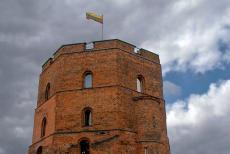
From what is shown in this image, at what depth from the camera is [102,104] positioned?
24875 millimetres

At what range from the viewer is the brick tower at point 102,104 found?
79.2 ft

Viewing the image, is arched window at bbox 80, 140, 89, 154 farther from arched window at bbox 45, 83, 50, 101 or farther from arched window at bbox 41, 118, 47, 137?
arched window at bbox 45, 83, 50, 101

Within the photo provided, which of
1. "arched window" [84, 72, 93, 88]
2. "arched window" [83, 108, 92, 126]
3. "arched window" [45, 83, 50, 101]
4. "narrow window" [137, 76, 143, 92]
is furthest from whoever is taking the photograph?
"arched window" [45, 83, 50, 101]

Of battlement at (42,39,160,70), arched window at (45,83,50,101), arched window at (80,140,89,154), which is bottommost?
arched window at (80,140,89,154)

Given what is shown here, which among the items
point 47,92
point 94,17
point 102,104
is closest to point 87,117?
point 102,104

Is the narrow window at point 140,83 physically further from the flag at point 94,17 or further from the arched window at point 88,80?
the flag at point 94,17

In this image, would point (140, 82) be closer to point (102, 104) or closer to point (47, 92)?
point (102, 104)

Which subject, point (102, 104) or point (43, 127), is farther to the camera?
point (43, 127)

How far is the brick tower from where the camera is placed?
2414 cm

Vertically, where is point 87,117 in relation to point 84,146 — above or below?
above

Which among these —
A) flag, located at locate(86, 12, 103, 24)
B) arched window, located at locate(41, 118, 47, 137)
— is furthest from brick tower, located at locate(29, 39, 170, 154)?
flag, located at locate(86, 12, 103, 24)

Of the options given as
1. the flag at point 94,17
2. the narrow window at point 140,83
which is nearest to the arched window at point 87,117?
the narrow window at point 140,83

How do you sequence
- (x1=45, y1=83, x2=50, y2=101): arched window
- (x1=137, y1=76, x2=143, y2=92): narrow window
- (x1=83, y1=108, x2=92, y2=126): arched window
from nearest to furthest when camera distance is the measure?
1. (x1=83, y1=108, x2=92, y2=126): arched window
2. (x1=137, y1=76, x2=143, y2=92): narrow window
3. (x1=45, y1=83, x2=50, y2=101): arched window

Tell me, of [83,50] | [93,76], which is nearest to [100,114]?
[93,76]
